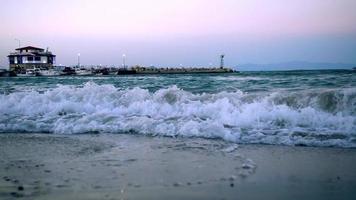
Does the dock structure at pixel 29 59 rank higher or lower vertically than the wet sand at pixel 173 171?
higher

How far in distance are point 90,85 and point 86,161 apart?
9.20 m

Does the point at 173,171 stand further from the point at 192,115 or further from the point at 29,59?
the point at 29,59

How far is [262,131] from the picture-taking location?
8961 millimetres

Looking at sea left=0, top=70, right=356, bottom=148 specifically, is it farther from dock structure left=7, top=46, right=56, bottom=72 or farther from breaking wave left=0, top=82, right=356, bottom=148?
dock structure left=7, top=46, right=56, bottom=72

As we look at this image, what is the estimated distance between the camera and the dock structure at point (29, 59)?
10806cm

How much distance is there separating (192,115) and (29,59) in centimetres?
10505

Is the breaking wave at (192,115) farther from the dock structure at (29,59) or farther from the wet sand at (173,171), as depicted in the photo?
the dock structure at (29,59)

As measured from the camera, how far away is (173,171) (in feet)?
18.9

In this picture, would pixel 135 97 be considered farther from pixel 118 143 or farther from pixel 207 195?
pixel 207 195

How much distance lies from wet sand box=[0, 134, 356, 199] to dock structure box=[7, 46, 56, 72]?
104877 millimetres

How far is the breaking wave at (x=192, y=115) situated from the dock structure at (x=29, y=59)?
322 ft

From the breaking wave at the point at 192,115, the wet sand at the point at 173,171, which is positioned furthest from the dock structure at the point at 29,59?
the wet sand at the point at 173,171

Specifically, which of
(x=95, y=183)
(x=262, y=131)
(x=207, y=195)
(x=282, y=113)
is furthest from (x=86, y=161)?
(x=282, y=113)

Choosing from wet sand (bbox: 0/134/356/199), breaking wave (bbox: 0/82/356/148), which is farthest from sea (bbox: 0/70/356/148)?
wet sand (bbox: 0/134/356/199)
